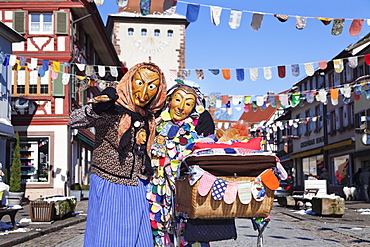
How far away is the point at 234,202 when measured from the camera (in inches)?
161

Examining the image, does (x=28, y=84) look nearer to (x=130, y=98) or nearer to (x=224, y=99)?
(x=224, y=99)

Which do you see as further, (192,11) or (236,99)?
(236,99)

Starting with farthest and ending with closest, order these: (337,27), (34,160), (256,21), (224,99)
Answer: (34,160) → (224,99) → (337,27) → (256,21)

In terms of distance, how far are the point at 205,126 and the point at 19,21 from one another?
2160 centimetres

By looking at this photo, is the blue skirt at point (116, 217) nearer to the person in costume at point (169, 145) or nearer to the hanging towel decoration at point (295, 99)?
the person in costume at point (169, 145)

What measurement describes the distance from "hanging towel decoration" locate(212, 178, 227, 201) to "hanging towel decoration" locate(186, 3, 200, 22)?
189 inches

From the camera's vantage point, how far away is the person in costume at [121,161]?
452cm

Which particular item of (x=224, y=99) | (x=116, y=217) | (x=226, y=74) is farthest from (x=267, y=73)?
(x=116, y=217)

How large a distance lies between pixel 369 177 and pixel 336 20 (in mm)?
17850

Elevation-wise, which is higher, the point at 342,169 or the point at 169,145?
the point at 169,145

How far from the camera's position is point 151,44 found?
54.1 meters

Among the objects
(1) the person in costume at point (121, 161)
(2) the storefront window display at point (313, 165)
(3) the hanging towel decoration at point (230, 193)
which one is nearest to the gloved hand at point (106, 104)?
(1) the person in costume at point (121, 161)

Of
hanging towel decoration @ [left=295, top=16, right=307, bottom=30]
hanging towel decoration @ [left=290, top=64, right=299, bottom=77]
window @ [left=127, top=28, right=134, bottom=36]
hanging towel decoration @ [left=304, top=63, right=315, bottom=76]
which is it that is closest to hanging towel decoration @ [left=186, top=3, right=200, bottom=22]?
hanging towel decoration @ [left=295, top=16, right=307, bottom=30]

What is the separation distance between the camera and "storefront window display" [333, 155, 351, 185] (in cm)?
3494
